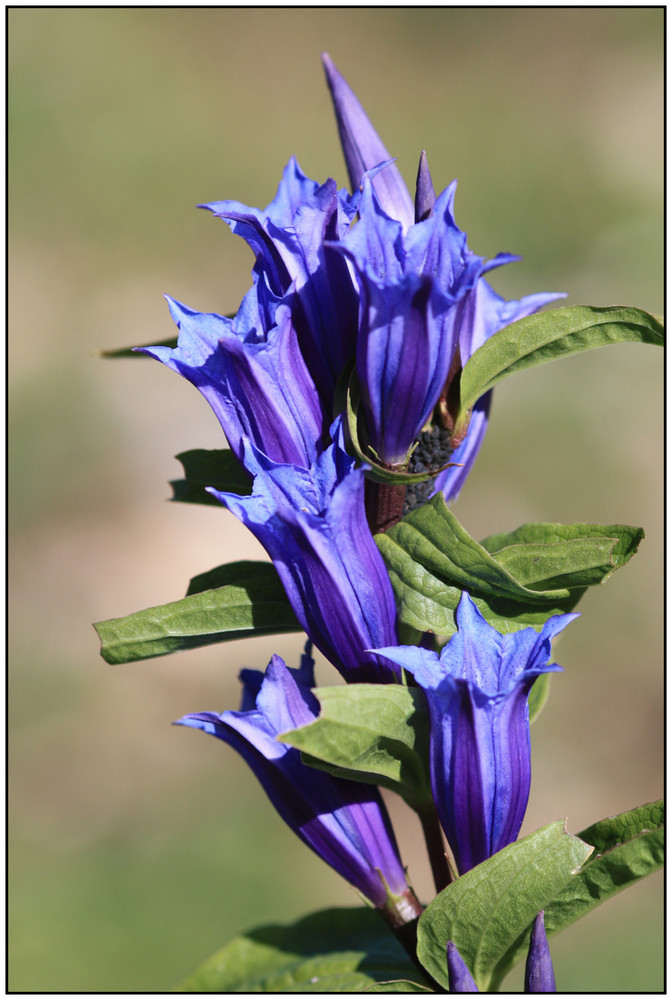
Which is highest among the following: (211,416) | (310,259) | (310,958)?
(211,416)

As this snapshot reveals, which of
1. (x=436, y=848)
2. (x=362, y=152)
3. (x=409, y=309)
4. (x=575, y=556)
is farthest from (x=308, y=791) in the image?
(x=362, y=152)

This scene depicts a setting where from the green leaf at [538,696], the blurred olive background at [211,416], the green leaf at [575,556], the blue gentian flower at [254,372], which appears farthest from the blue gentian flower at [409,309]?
the blurred olive background at [211,416]

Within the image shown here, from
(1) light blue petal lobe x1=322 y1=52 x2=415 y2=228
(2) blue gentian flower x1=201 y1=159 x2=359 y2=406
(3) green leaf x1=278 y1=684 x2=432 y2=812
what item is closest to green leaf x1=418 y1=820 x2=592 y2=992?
(3) green leaf x1=278 y1=684 x2=432 y2=812

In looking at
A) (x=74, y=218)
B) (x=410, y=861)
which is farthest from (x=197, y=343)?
(x=74, y=218)

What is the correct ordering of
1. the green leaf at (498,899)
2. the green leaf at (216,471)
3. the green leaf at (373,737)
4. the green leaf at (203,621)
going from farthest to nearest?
1. the green leaf at (216,471)
2. the green leaf at (203,621)
3. the green leaf at (498,899)
4. the green leaf at (373,737)

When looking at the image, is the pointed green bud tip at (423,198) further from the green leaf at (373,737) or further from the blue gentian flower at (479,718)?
the green leaf at (373,737)

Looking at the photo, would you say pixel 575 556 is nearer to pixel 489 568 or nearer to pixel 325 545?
pixel 489 568
